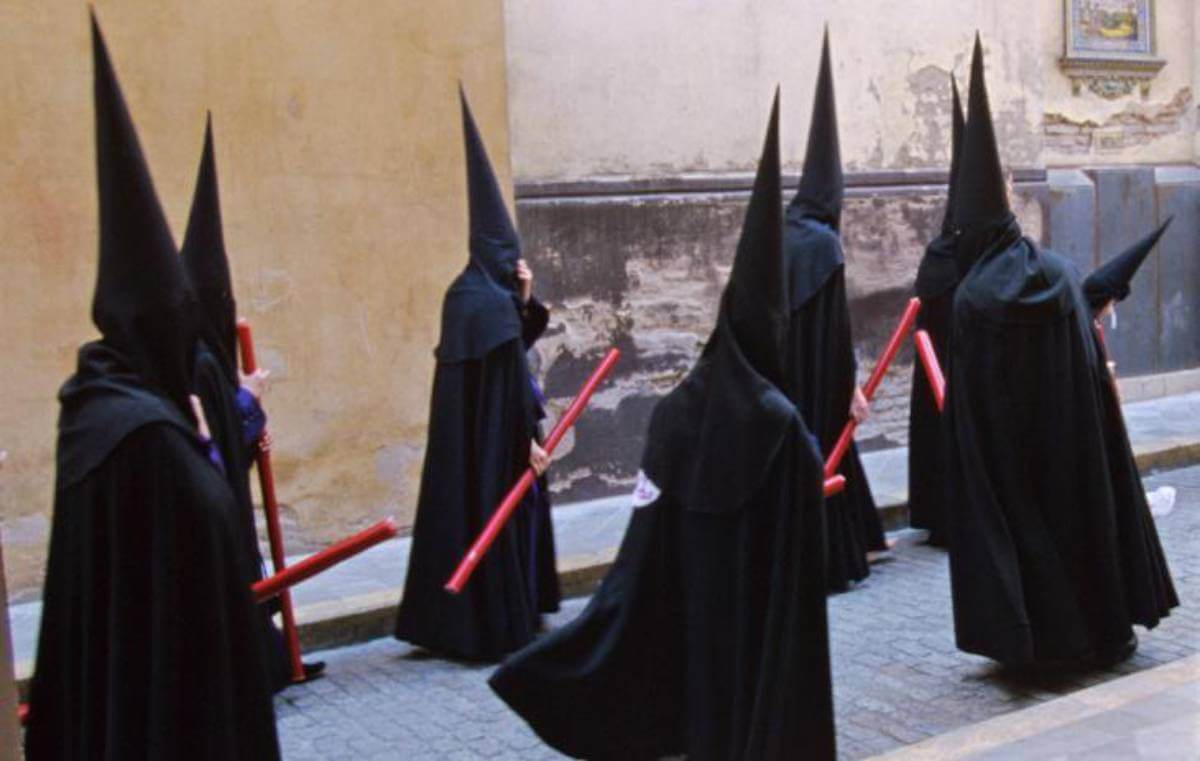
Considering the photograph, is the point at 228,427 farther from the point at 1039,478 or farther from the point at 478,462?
the point at 1039,478

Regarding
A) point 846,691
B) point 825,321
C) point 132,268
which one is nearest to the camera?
point 132,268

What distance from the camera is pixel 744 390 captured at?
14.1 feet

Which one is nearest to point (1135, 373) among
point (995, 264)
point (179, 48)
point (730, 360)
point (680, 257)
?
point (680, 257)

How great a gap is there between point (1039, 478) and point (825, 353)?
206 cm

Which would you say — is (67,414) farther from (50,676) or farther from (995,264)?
(995,264)

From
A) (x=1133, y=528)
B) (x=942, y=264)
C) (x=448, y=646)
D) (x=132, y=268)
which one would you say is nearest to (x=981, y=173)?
(x=1133, y=528)

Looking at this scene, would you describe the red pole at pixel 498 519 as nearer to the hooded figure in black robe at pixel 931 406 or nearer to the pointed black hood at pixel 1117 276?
the hooded figure in black robe at pixel 931 406

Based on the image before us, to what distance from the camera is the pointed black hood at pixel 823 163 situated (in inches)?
311

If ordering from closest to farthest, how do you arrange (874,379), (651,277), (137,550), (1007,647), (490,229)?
1. (137,550)
2. (1007,647)
3. (490,229)
4. (874,379)
5. (651,277)

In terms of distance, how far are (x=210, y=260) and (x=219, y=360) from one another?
16.9 inches

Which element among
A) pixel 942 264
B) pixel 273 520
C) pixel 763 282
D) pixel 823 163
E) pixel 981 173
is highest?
pixel 823 163

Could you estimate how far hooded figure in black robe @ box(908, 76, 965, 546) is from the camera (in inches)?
338

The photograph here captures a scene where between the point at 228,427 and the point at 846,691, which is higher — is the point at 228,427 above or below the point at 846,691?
above

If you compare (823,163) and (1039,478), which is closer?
(1039,478)
